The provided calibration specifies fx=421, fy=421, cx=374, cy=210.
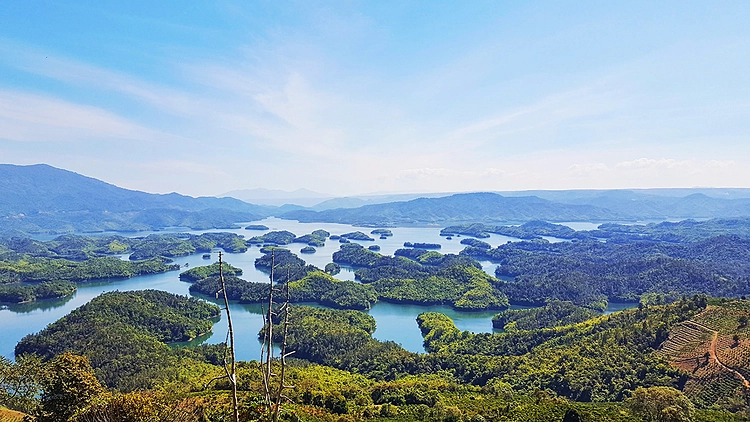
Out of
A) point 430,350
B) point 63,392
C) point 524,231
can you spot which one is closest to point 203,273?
point 430,350

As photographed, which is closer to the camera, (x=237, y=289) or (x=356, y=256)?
(x=237, y=289)

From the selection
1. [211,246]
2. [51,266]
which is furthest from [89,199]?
[51,266]

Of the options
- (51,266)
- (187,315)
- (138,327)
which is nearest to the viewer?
(138,327)

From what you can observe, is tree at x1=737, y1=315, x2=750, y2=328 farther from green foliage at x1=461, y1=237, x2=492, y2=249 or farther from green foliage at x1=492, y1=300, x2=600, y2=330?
green foliage at x1=461, y1=237, x2=492, y2=249

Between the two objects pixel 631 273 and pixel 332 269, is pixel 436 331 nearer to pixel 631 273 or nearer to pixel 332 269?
pixel 332 269

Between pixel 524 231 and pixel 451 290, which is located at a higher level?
pixel 451 290

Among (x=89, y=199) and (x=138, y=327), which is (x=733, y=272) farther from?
(x=89, y=199)

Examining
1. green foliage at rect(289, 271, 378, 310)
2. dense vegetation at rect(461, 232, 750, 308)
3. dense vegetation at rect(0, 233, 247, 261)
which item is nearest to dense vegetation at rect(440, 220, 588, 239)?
dense vegetation at rect(461, 232, 750, 308)
